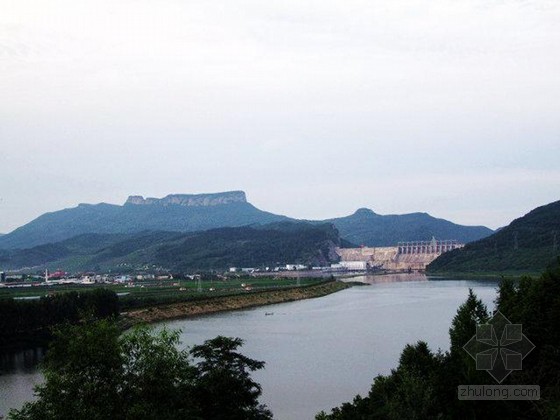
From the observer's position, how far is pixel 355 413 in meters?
19.6

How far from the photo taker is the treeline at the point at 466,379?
16144 millimetres

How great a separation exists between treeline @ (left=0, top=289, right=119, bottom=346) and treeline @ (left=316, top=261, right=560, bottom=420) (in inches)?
1252

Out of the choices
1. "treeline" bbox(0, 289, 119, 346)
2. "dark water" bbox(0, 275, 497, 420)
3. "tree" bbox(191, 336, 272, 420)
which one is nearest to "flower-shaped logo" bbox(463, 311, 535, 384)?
"tree" bbox(191, 336, 272, 420)

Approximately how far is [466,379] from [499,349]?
1223 mm

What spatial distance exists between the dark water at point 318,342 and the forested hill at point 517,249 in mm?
56546

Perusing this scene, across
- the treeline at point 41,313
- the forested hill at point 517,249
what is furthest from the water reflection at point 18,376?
the forested hill at point 517,249

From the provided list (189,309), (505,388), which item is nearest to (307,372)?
(505,388)

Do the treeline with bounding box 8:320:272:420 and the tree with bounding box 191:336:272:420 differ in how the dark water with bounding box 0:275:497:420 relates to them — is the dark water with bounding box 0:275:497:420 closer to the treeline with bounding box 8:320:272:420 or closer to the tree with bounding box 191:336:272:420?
the tree with bounding box 191:336:272:420

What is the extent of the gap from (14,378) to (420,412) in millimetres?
27121

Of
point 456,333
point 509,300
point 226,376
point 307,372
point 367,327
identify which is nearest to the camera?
point 226,376

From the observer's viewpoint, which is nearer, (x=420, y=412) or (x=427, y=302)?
(x=420, y=412)

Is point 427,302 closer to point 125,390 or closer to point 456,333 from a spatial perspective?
point 456,333

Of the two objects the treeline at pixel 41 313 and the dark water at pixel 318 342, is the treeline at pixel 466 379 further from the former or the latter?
the treeline at pixel 41 313

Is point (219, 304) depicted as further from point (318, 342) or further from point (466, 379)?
point (466, 379)
